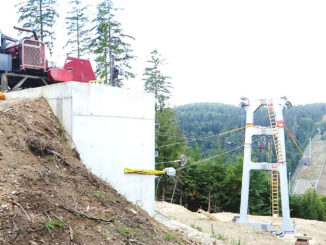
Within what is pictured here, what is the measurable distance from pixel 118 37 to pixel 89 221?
18102 millimetres

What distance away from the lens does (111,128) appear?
23.5ft

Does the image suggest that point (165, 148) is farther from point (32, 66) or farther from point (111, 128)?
point (111, 128)

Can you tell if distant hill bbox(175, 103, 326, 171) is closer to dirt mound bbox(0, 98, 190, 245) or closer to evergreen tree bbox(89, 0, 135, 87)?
evergreen tree bbox(89, 0, 135, 87)

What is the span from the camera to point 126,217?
5082mm

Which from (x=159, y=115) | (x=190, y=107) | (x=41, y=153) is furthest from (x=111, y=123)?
(x=190, y=107)

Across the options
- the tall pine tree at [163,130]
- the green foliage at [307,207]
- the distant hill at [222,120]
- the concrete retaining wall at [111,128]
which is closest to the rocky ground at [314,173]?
the distant hill at [222,120]

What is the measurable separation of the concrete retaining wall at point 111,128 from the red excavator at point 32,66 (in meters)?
2.29

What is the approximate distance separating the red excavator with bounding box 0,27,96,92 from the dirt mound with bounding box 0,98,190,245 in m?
4.11

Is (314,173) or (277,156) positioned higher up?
(277,156)

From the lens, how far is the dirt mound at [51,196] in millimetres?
3779

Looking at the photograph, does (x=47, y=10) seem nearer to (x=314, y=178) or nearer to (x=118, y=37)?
(x=118, y=37)

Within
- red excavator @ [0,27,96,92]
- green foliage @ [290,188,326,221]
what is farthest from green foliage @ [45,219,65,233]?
green foliage @ [290,188,326,221]

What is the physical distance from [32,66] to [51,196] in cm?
699

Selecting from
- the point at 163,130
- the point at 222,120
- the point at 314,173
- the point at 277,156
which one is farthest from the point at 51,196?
the point at 314,173
